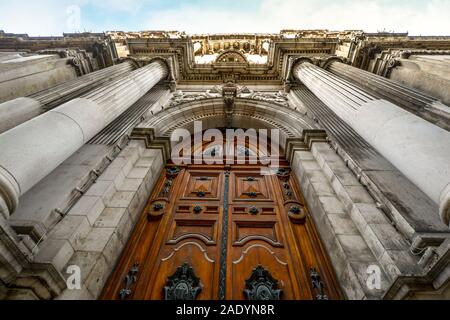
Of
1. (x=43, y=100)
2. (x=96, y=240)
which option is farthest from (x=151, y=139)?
(x=96, y=240)

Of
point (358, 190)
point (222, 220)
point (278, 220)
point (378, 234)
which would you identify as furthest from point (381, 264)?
point (222, 220)

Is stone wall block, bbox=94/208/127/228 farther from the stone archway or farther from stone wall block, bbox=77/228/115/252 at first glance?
the stone archway

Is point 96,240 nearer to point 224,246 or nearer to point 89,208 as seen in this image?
point 89,208

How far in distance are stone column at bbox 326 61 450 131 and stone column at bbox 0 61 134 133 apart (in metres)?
7.78

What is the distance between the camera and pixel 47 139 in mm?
3775

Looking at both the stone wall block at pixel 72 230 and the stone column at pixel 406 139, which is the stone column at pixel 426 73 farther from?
the stone wall block at pixel 72 230

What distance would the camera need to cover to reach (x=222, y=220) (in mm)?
4898

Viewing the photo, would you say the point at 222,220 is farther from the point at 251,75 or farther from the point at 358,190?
the point at 251,75

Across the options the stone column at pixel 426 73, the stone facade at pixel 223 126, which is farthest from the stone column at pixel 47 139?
the stone column at pixel 426 73

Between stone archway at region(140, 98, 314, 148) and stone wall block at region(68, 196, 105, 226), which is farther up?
stone archway at region(140, 98, 314, 148)

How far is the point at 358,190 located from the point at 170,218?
3.61 meters

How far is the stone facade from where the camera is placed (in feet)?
9.70

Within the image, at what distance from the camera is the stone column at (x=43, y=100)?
4836mm

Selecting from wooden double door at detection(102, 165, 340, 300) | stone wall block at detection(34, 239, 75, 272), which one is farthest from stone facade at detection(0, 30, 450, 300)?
wooden double door at detection(102, 165, 340, 300)
